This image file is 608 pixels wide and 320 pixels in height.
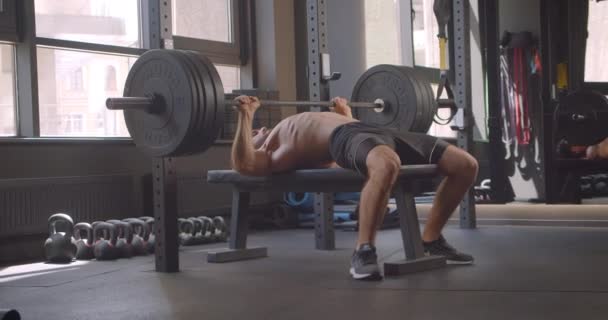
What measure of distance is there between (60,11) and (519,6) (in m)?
4.00

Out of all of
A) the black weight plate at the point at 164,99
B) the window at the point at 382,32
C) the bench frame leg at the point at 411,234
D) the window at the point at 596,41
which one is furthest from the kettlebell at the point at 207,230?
the window at the point at 596,41

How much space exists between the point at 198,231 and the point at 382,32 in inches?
126

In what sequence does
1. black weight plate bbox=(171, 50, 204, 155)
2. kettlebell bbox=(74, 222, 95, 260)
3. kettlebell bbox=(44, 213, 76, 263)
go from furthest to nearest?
kettlebell bbox=(74, 222, 95, 260)
kettlebell bbox=(44, 213, 76, 263)
black weight plate bbox=(171, 50, 204, 155)

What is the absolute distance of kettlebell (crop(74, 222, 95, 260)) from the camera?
403 cm

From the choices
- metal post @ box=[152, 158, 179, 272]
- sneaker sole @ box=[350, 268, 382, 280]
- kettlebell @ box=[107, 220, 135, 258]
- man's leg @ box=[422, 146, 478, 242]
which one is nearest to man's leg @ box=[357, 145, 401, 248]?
sneaker sole @ box=[350, 268, 382, 280]

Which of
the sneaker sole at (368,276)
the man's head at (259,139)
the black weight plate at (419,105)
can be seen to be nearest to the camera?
the sneaker sole at (368,276)

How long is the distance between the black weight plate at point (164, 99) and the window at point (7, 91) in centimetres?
111

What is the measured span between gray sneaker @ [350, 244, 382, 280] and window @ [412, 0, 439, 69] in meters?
4.59

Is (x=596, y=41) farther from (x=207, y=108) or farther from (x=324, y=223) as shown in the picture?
Result: (x=207, y=108)

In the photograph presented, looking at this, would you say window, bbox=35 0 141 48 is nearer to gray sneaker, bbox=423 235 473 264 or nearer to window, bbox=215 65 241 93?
window, bbox=215 65 241 93

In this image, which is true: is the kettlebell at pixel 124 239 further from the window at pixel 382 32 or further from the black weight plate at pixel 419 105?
the window at pixel 382 32

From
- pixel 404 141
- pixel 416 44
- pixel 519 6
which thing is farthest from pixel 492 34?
pixel 404 141

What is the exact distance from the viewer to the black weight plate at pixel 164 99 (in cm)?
319

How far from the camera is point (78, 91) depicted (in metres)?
4.60
